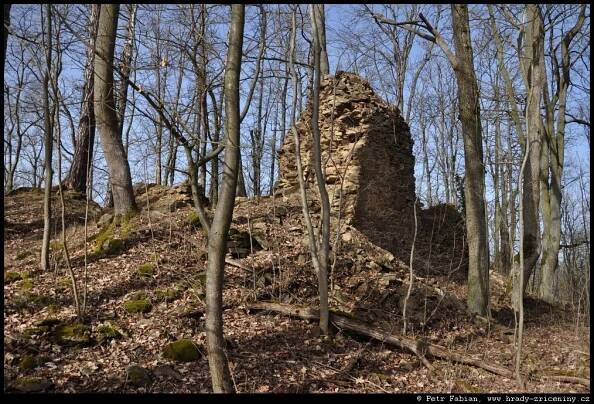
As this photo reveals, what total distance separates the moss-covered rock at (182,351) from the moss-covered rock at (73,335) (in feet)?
3.31

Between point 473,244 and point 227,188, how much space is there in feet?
17.6

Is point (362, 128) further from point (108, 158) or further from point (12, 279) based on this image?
point (12, 279)

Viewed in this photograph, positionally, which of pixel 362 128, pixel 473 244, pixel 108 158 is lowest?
pixel 473 244

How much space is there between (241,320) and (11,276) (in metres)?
3.76

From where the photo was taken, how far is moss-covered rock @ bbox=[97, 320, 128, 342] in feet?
18.6

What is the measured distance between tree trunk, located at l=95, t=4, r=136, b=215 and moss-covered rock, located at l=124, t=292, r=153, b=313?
3208 millimetres

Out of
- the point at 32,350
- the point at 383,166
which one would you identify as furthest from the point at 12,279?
the point at 383,166

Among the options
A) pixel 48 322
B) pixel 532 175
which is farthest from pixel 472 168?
pixel 48 322

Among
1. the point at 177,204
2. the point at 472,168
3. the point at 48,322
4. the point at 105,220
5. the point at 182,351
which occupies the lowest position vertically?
the point at 182,351

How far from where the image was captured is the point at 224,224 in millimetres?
4734

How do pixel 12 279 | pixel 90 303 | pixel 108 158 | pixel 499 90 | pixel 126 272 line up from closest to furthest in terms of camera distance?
1. pixel 90 303
2. pixel 12 279
3. pixel 126 272
4. pixel 108 158
5. pixel 499 90

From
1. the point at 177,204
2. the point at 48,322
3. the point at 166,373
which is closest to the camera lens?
the point at 166,373

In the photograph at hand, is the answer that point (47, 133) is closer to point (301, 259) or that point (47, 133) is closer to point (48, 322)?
point (48, 322)

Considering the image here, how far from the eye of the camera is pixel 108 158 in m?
9.18
